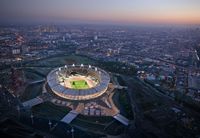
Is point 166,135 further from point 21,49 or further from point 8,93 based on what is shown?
point 21,49

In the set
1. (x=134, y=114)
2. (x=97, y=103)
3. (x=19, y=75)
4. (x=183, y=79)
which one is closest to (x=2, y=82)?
(x=19, y=75)

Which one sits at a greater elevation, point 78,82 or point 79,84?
point 78,82

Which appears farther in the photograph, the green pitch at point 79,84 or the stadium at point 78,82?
the green pitch at point 79,84

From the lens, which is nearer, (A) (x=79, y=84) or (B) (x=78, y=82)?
(A) (x=79, y=84)

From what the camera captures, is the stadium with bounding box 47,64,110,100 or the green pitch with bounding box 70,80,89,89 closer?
the stadium with bounding box 47,64,110,100
